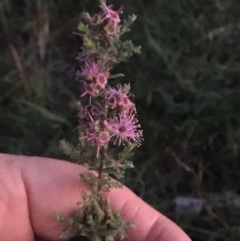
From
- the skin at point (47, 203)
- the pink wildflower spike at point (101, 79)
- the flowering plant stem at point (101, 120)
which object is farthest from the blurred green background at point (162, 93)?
the pink wildflower spike at point (101, 79)

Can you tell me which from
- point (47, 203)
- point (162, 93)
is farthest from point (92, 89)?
point (162, 93)

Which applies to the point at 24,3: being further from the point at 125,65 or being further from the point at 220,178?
the point at 220,178

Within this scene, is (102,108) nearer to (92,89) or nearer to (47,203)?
(92,89)

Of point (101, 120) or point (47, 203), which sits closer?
point (101, 120)

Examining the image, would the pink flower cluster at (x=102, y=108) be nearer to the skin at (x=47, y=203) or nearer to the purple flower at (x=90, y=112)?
the purple flower at (x=90, y=112)

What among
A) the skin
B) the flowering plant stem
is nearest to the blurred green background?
the skin
